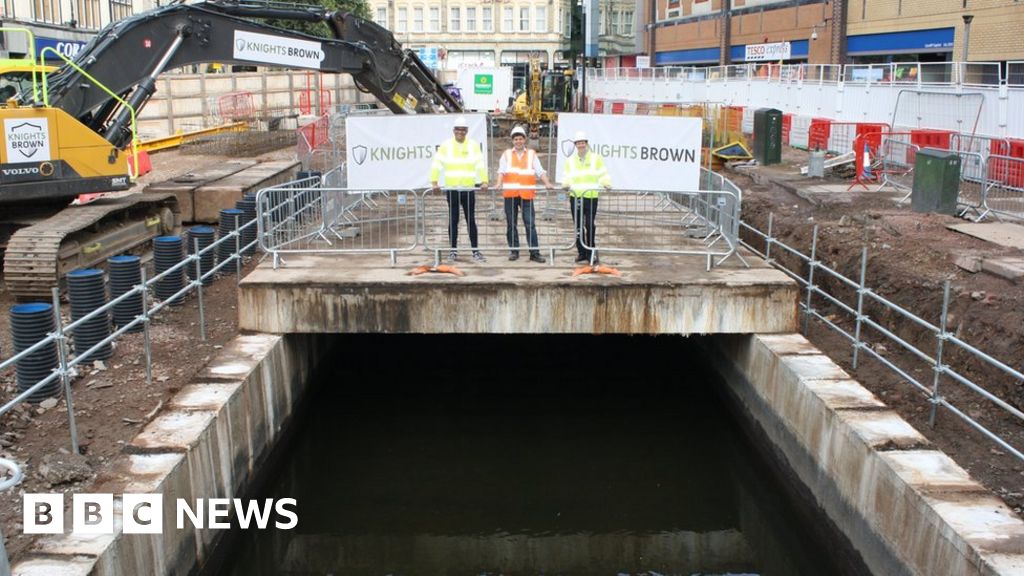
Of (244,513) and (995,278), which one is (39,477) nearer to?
(244,513)

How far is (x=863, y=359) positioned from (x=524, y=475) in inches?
157

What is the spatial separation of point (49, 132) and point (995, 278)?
12295 millimetres

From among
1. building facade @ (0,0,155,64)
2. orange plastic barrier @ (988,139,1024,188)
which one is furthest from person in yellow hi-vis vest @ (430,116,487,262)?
building facade @ (0,0,155,64)

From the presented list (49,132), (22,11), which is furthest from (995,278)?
(22,11)

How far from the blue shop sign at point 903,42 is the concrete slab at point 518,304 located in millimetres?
27342

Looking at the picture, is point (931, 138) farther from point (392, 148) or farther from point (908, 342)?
point (392, 148)

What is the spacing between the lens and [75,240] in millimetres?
13109

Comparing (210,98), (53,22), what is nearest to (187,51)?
(210,98)

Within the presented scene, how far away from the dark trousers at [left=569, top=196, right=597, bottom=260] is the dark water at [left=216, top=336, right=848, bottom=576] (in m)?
2.30

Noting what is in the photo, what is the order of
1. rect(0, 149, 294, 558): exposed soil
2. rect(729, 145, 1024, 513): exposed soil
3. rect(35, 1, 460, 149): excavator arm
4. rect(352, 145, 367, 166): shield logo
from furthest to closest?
rect(35, 1, 460, 149): excavator arm, rect(352, 145, 367, 166): shield logo, rect(729, 145, 1024, 513): exposed soil, rect(0, 149, 294, 558): exposed soil

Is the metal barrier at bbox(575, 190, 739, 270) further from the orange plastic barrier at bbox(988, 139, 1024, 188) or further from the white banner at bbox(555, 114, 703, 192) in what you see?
the orange plastic barrier at bbox(988, 139, 1024, 188)

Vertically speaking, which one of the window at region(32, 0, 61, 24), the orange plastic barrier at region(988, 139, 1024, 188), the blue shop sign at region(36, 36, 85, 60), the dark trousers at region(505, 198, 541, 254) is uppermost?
the window at region(32, 0, 61, 24)

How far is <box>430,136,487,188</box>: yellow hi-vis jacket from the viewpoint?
455 inches

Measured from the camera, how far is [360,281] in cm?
1062
